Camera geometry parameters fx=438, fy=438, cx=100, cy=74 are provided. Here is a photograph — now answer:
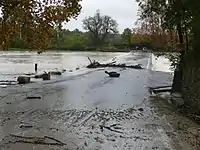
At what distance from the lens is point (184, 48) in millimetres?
25234

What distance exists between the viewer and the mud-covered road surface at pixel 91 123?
1367cm

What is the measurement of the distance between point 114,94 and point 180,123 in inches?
453

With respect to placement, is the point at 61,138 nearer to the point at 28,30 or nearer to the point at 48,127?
the point at 48,127

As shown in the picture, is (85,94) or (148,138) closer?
(148,138)

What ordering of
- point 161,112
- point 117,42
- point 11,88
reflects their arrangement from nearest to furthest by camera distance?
point 161,112, point 11,88, point 117,42

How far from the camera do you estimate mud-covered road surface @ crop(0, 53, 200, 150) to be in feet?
44.9

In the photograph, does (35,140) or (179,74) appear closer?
(35,140)

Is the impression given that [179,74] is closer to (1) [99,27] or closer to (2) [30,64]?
(2) [30,64]

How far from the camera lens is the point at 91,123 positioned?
1750 centimetres

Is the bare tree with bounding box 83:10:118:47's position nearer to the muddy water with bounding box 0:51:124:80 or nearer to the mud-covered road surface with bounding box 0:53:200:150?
the muddy water with bounding box 0:51:124:80

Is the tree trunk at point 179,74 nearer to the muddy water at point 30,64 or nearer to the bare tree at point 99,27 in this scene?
the muddy water at point 30,64

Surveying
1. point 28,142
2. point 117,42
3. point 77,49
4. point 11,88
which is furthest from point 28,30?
point 117,42

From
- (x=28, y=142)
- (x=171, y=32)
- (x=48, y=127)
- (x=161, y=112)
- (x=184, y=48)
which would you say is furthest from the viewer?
(x=171, y=32)

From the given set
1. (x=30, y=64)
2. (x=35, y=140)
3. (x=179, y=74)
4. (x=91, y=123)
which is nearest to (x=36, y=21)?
(x=35, y=140)
